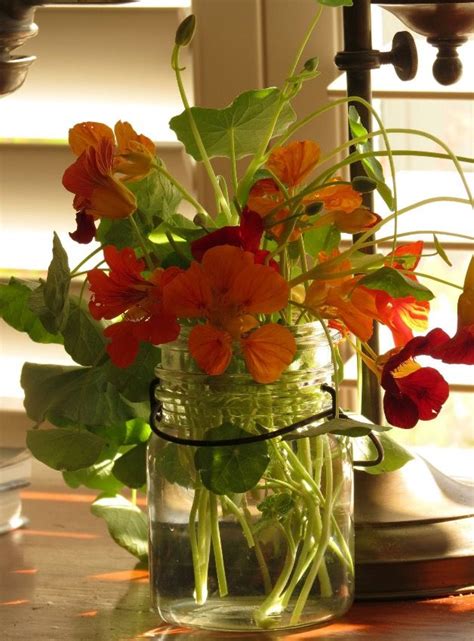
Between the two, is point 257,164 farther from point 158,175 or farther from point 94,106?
point 94,106

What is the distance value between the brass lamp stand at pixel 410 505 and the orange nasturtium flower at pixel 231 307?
22cm

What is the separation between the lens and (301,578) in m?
0.91

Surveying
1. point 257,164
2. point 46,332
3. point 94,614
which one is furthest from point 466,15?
point 94,614

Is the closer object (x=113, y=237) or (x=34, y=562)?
(x=113, y=237)

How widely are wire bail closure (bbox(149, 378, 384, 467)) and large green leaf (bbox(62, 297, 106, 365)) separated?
5 centimetres

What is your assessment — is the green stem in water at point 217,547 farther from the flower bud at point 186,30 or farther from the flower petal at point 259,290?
the flower bud at point 186,30

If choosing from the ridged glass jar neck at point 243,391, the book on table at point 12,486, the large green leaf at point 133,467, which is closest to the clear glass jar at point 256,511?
the ridged glass jar neck at point 243,391

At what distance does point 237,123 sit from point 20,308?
8.3 inches

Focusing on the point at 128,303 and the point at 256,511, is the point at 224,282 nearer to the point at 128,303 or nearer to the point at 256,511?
the point at 128,303

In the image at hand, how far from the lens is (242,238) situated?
0.82 metres

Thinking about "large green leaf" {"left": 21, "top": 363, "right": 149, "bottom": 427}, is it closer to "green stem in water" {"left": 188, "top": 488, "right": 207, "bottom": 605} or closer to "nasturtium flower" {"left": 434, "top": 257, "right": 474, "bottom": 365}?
"green stem in water" {"left": 188, "top": 488, "right": 207, "bottom": 605}

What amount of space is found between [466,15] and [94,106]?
0.48 m

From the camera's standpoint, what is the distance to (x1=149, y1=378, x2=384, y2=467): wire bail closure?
85 centimetres

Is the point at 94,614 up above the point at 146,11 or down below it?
below
